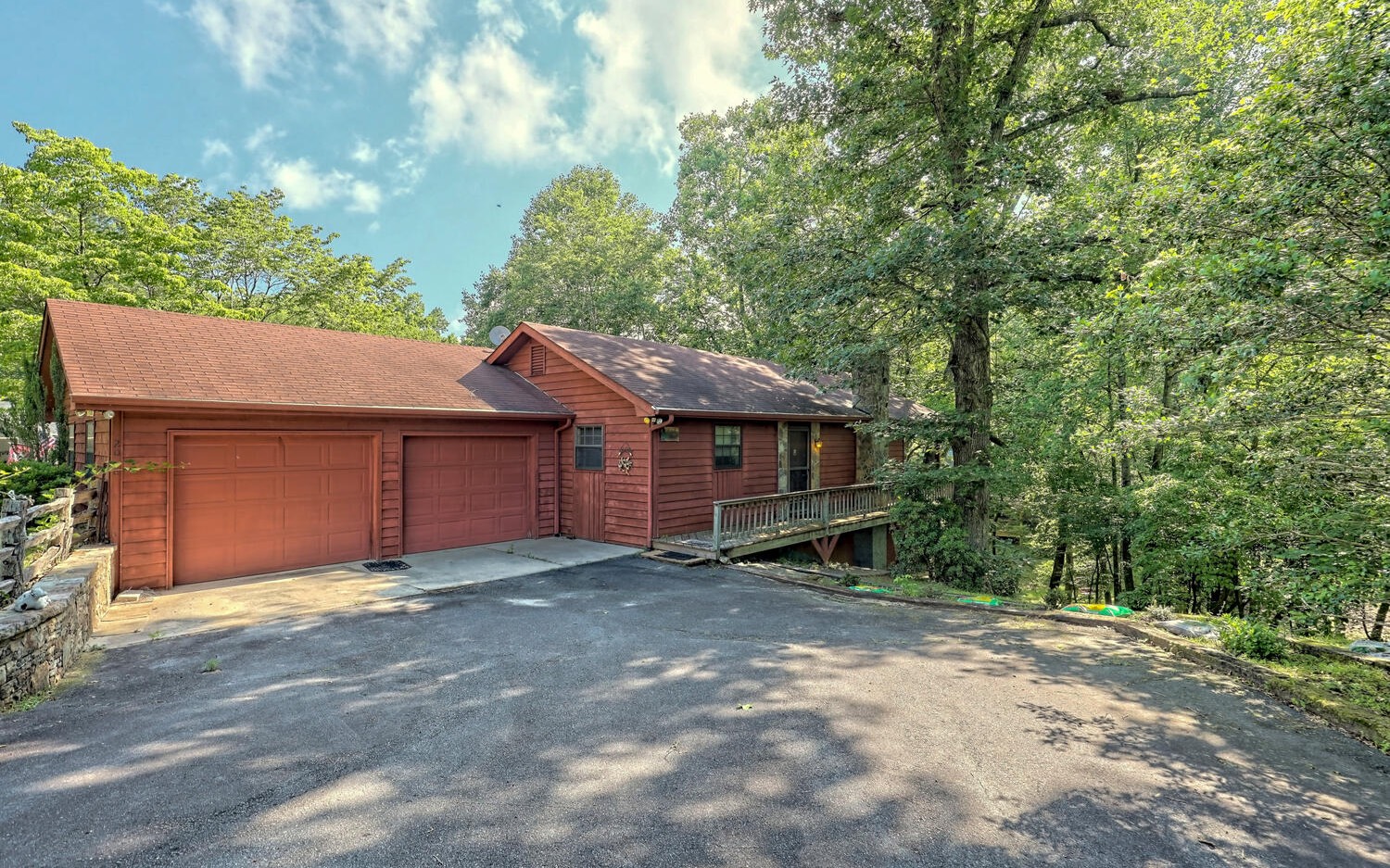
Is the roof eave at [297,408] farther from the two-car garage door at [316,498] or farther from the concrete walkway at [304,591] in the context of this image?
the concrete walkway at [304,591]

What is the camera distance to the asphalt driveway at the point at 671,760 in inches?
105

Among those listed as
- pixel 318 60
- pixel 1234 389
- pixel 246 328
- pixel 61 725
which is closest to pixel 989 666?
pixel 1234 389

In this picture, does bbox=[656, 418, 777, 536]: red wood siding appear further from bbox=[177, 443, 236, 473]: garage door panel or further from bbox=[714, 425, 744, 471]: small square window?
bbox=[177, 443, 236, 473]: garage door panel

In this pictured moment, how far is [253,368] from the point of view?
344 inches

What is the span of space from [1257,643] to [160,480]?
12298 millimetres

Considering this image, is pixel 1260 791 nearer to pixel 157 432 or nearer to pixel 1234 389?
pixel 1234 389

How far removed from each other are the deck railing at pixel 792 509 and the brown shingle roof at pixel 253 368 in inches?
161

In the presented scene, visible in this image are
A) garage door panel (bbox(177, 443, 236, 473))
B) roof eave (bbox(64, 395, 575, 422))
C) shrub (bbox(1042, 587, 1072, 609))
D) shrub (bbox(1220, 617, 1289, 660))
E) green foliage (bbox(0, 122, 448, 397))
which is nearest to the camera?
shrub (bbox(1220, 617, 1289, 660))

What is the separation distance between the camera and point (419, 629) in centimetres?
606

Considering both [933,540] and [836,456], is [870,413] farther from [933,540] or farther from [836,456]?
[933,540]

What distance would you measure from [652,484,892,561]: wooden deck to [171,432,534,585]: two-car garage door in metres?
3.50

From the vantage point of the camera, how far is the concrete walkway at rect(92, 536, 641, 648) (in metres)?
6.10

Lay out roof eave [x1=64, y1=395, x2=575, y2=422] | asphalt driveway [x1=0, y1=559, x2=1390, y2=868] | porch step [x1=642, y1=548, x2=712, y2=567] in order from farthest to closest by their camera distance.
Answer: porch step [x1=642, y1=548, x2=712, y2=567]
roof eave [x1=64, y1=395, x2=575, y2=422]
asphalt driveway [x1=0, y1=559, x2=1390, y2=868]

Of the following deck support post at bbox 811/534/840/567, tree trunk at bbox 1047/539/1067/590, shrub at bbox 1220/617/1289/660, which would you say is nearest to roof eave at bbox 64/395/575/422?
deck support post at bbox 811/534/840/567
